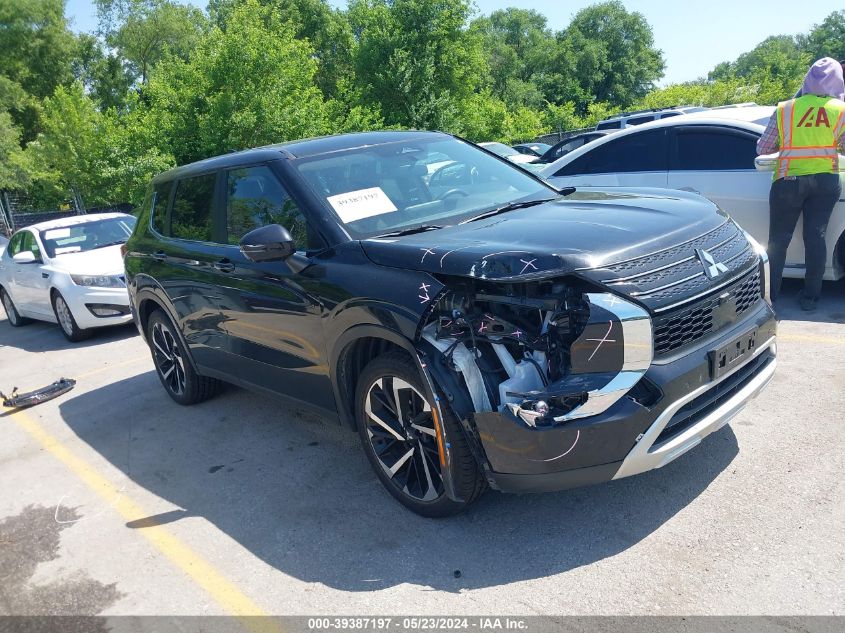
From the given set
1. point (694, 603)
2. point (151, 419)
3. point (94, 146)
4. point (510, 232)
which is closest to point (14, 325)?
point (151, 419)

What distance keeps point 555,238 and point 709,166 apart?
4.22 metres

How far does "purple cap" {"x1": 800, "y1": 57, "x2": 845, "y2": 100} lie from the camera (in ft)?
18.9

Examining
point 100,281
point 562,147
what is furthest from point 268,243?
point 562,147

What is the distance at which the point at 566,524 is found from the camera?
333cm

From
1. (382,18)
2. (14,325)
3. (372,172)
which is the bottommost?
(14,325)

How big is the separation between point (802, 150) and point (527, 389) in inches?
165

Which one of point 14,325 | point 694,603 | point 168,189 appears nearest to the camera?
point 694,603

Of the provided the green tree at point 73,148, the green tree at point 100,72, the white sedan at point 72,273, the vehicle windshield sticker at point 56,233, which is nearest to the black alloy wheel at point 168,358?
the white sedan at point 72,273

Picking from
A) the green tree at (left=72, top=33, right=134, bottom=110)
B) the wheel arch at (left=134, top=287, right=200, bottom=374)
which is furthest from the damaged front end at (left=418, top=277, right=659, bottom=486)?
the green tree at (left=72, top=33, right=134, bottom=110)

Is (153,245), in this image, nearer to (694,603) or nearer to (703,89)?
(694,603)

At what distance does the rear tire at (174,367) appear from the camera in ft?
18.5

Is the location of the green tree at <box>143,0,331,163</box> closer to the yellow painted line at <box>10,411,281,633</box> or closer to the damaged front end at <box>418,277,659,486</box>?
the yellow painted line at <box>10,411,281,633</box>

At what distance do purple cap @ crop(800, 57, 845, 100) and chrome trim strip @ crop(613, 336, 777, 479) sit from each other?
3.73 meters

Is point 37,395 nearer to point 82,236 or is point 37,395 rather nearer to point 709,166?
point 82,236
